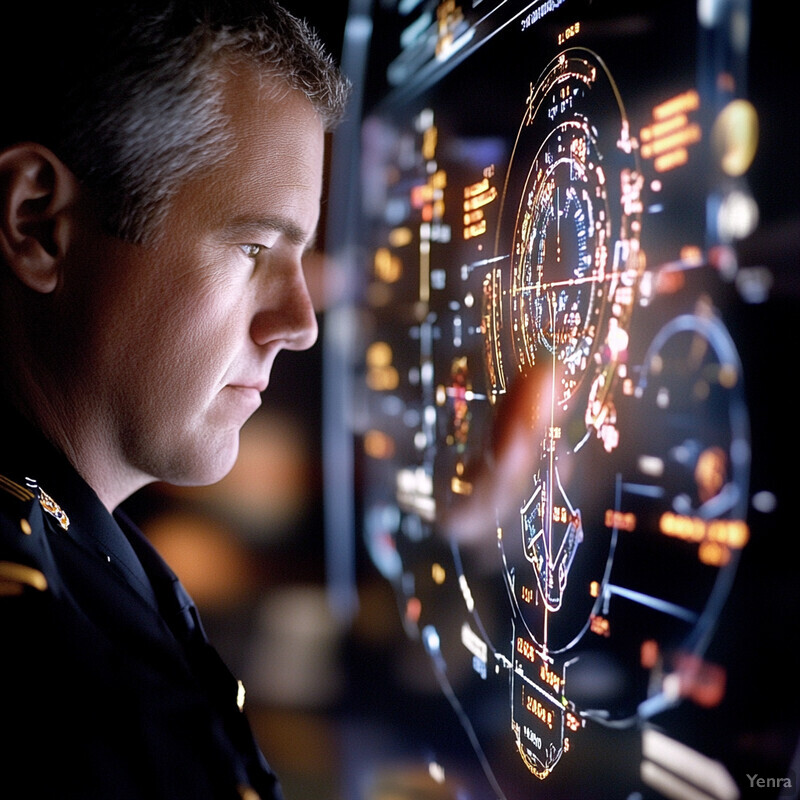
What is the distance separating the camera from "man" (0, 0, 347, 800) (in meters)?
0.81

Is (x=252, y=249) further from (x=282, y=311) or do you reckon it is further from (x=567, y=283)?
(x=567, y=283)

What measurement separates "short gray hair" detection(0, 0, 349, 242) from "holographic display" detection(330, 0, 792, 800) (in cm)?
30

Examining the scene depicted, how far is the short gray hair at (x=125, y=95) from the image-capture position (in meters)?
0.83

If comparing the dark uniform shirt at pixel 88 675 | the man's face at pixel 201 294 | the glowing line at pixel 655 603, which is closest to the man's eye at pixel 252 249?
the man's face at pixel 201 294

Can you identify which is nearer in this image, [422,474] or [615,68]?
[615,68]

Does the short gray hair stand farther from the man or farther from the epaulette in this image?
the epaulette

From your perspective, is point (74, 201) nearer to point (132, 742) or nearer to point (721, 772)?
point (132, 742)

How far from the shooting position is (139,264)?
86cm

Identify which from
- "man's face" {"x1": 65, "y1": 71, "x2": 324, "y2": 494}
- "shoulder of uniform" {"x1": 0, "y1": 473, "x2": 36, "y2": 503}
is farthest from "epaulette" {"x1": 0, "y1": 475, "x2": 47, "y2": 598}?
"man's face" {"x1": 65, "y1": 71, "x2": 324, "y2": 494}

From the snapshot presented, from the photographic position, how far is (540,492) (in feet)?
2.47

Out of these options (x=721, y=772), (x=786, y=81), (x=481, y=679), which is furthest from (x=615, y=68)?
(x=481, y=679)

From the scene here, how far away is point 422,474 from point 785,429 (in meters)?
0.66

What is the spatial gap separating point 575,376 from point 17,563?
0.50 metres

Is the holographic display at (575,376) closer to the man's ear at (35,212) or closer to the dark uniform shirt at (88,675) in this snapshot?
the dark uniform shirt at (88,675)
